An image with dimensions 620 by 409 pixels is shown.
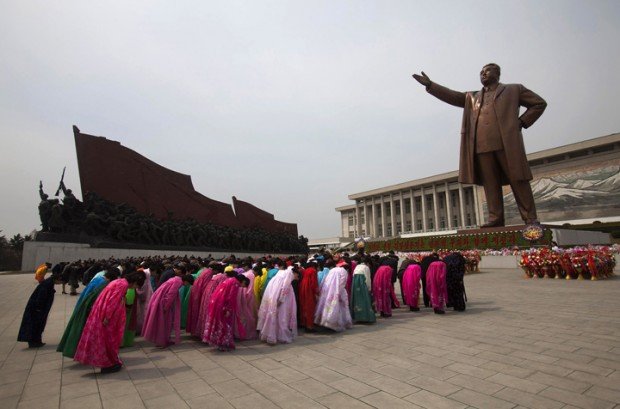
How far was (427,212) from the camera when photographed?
48094 millimetres

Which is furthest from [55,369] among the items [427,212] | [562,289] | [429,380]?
[427,212]

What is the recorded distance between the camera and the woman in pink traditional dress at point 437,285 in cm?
627

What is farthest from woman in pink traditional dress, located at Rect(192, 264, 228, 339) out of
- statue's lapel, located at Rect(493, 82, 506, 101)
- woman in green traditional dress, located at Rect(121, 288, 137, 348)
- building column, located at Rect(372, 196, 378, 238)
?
building column, located at Rect(372, 196, 378, 238)

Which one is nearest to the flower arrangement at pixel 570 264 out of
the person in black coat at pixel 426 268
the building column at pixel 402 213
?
the person in black coat at pixel 426 268

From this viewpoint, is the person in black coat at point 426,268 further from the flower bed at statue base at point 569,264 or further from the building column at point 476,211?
the building column at point 476,211

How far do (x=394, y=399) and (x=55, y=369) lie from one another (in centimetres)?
346

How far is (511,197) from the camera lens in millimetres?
33906

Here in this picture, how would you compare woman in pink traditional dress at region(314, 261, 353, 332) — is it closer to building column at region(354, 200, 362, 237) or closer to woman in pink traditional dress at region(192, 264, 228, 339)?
woman in pink traditional dress at region(192, 264, 228, 339)

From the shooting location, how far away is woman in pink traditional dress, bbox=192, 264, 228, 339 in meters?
4.66

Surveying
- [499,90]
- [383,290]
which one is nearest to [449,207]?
[499,90]

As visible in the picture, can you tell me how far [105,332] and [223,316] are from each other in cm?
125

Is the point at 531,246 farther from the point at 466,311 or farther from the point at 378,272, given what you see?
the point at 378,272

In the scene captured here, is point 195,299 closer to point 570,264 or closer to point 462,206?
point 570,264

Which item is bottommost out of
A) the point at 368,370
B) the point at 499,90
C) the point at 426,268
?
the point at 368,370
